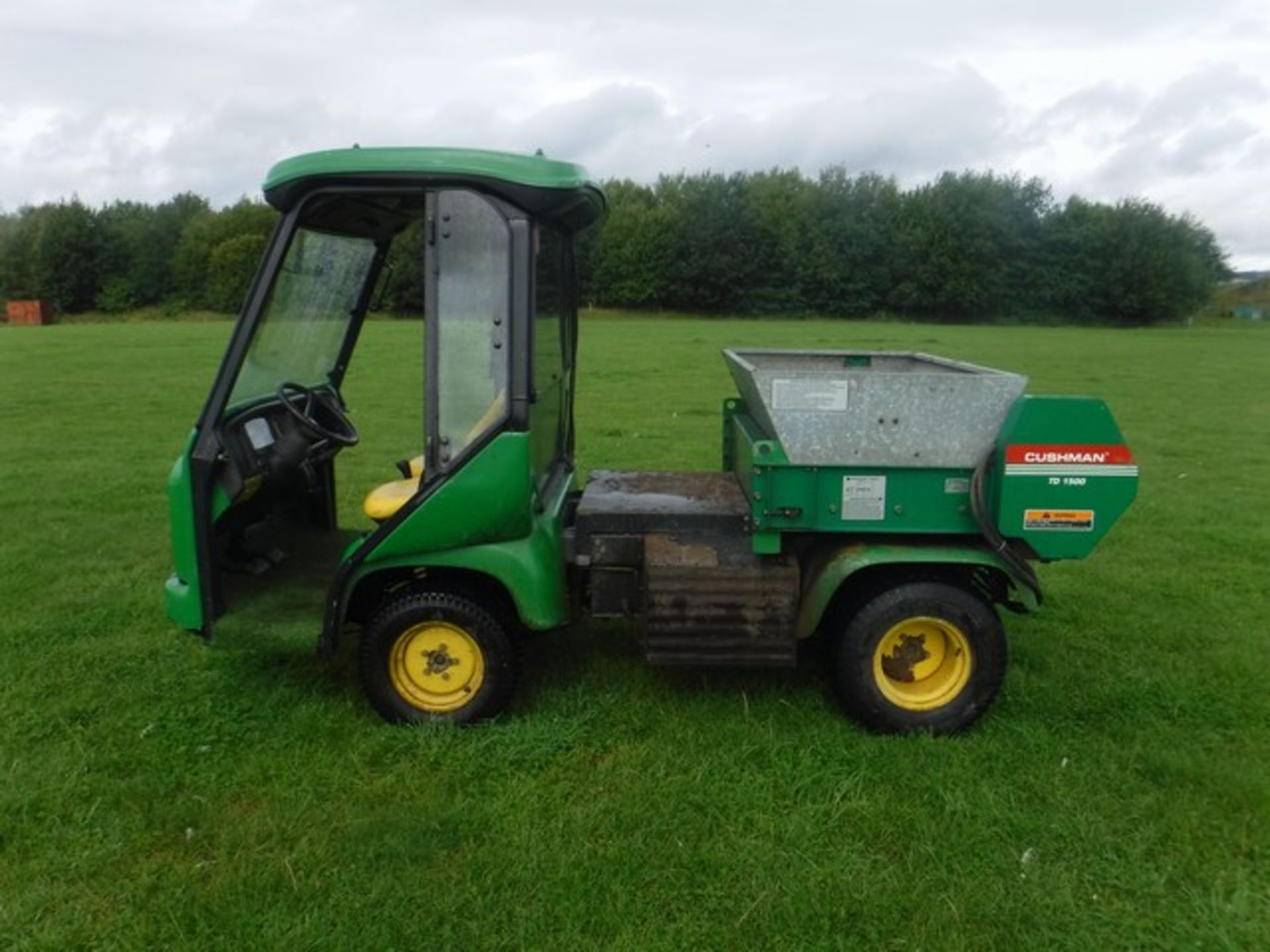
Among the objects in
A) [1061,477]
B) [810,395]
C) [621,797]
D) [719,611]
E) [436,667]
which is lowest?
[621,797]

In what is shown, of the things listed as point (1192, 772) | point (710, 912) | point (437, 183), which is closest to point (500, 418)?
point (437, 183)

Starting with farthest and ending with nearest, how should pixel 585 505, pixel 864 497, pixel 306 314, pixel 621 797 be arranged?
pixel 306 314 < pixel 585 505 < pixel 864 497 < pixel 621 797

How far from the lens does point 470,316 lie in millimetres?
3834

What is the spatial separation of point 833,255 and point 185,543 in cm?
5062

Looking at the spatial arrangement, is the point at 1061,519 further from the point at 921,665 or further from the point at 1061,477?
the point at 921,665

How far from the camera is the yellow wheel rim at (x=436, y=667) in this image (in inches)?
161

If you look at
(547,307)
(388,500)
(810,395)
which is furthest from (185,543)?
(810,395)

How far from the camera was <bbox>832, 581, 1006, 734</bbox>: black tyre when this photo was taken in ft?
13.1

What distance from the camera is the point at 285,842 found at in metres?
3.37

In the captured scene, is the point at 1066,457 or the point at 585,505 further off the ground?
the point at 1066,457

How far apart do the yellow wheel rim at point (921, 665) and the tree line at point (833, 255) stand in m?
45.1

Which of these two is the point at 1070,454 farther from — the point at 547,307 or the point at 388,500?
the point at 388,500

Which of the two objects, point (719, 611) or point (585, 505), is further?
point (585, 505)

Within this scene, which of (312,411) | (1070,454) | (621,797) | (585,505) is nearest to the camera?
(621,797)
